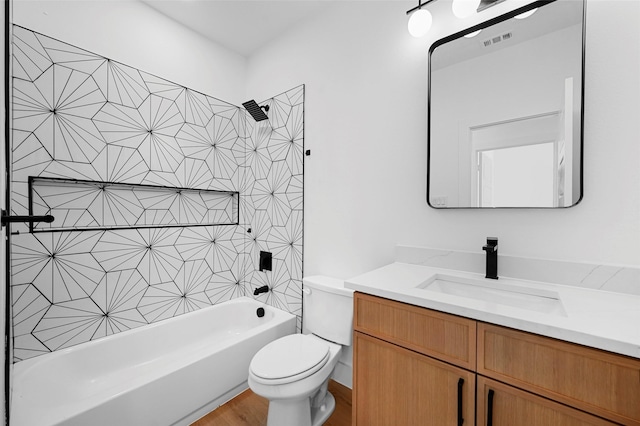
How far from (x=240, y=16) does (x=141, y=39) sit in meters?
0.72

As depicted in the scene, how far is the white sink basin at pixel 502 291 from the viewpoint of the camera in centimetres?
113

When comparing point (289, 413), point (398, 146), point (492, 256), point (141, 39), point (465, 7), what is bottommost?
point (289, 413)

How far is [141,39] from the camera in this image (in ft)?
6.60

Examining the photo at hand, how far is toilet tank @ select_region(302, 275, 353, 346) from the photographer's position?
1.61 metres

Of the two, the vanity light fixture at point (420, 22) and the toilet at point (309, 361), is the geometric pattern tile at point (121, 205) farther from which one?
the vanity light fixture at point (420, 22)

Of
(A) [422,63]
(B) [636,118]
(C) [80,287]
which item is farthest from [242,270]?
(B) [636,118]

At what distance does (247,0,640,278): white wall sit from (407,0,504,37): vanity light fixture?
51mm

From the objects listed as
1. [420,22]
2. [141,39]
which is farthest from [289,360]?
[141,39]

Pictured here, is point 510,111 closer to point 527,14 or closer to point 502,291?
point 527,14

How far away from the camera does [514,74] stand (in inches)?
51.6

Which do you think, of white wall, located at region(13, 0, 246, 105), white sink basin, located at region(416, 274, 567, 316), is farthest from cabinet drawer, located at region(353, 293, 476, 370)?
white wall, located at region(13, 0, 246, 105)

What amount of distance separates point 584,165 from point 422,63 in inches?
35.9

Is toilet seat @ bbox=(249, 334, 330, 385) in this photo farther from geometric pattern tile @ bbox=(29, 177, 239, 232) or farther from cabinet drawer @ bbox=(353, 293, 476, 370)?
geometric pattern tile @ bbox=(29, 177, 239, 232)

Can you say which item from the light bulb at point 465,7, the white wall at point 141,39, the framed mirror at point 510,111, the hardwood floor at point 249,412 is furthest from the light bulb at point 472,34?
the hardwood floor at point 249,412
